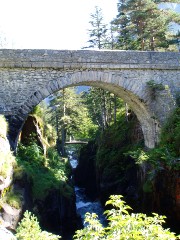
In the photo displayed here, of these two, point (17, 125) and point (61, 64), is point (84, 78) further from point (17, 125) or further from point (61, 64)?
point (17, 125)

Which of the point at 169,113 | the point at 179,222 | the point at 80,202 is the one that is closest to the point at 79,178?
the point at 80,202

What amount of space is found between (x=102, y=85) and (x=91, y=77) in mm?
1332

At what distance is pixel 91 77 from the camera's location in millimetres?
12516

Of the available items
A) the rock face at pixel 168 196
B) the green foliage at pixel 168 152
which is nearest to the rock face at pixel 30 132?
the green foliage at pixel 168 152

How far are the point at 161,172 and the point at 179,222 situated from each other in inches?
83.2

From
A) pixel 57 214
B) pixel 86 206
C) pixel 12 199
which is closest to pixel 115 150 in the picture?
pixel 86 206

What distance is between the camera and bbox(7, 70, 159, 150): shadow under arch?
37.6 feet

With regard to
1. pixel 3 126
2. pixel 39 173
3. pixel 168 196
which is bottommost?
pixel 168 196

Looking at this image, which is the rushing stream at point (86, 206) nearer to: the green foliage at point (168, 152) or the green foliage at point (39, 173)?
the green foliage at point (39, 173)

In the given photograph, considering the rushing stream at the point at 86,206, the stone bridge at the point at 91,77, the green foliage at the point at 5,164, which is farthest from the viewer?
the rushing stream at the point at 86,206

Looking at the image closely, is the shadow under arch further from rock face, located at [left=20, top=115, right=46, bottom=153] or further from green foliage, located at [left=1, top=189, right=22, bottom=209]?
rock face, located at [left=20, top=115, right=46, bottom=153]

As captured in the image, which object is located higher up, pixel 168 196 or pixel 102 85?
pixel 102 85

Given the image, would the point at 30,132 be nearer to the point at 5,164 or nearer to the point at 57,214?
the point at 57,214

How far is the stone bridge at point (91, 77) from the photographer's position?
1158 cm
